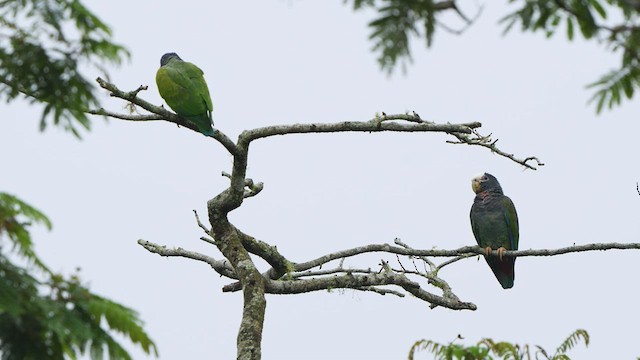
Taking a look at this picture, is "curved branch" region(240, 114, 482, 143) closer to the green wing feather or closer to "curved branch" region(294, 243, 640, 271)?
"curved branch" region(294, 243, 640, 271)

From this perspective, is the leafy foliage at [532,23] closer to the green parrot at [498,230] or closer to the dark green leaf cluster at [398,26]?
the dark green leaf cluster at [398,26]

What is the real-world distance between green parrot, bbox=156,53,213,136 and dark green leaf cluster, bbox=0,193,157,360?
3.63m

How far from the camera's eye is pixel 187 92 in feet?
22.1

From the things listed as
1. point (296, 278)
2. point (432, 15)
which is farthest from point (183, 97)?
point (432, 15)

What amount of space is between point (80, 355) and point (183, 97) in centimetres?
440

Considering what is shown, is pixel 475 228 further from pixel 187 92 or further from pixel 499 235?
pixel 187 92

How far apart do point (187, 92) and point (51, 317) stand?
4526 millimetres

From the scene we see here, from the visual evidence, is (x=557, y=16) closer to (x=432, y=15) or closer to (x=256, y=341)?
(x=432, y=15)

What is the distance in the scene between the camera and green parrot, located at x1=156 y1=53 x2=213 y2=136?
643 cm

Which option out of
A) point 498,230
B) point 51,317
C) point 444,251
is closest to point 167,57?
point 444,251

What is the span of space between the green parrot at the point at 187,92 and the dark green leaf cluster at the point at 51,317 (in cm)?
363

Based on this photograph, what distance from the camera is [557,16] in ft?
7.08

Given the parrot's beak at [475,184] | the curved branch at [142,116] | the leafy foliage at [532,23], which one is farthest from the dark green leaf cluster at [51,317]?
the parrot's beak at [475,184]

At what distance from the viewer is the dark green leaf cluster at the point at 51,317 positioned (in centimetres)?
234
